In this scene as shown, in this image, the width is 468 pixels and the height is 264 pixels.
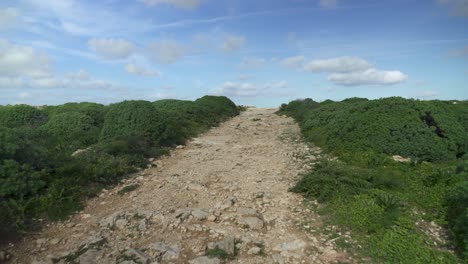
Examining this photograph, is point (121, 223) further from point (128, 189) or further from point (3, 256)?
point (128, 189)

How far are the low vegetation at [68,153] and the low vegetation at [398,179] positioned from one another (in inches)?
200

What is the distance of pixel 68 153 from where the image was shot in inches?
403

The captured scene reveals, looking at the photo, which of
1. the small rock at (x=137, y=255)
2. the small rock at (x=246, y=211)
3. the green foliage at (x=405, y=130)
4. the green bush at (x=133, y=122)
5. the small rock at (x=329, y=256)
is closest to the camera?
the small rock at (x=137, y=255)

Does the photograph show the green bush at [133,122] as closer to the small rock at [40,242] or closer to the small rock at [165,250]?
the small rock at [40,242]

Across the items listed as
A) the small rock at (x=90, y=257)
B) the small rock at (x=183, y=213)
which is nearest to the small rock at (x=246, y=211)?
the small rock at (x=183, y=213)

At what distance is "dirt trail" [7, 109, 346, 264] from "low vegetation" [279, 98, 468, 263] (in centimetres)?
76

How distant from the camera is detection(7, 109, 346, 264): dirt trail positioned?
5.23 m

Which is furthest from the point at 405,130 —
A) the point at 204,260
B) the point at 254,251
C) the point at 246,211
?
the point at 204,260

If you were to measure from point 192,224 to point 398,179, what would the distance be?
5166 mm

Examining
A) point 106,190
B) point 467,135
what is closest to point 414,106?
point 467,135

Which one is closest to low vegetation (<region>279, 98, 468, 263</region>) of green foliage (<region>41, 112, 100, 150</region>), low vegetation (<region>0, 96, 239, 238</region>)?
low vegetation (<region>0, 96, 239, 238</region>)

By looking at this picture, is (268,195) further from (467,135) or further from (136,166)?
(467,135)

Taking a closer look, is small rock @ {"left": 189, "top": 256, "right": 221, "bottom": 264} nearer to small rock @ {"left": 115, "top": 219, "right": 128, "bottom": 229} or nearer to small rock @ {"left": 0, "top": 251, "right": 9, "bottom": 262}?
small rock @ {"left": 115, "top": 219, "right": 128, "bottom": 229}

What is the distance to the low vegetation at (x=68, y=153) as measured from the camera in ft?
21.5
